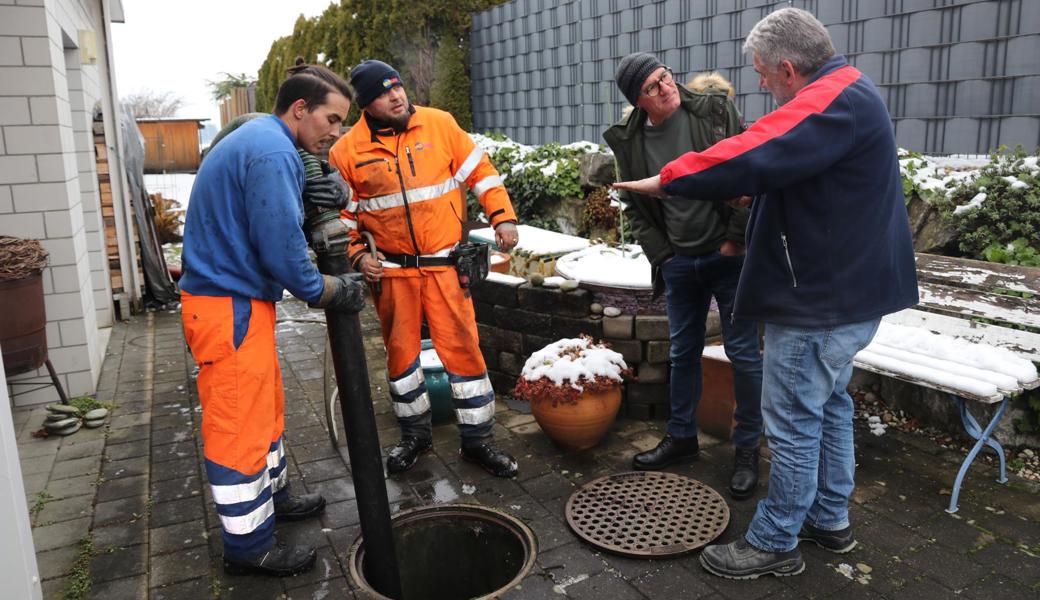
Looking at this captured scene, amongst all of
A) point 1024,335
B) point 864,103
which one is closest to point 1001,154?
point 1024,335

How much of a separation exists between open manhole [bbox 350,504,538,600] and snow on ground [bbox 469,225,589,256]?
2.41 m

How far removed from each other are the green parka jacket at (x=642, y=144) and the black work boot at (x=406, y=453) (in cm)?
144

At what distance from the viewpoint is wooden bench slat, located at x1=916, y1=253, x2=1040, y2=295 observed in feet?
12.1

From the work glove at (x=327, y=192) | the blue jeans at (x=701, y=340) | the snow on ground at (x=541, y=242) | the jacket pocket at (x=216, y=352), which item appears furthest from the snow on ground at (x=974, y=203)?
the jacket pocket at (x=216, y=352)

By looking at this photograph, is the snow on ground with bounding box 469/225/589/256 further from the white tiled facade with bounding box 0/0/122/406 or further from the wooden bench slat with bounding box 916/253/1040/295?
the white tiled facade with bounding box 0/0/122/406

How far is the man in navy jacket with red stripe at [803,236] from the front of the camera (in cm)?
247

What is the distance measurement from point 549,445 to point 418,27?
8621 mm

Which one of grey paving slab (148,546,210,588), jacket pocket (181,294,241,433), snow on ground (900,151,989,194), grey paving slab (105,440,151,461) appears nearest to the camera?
jacket pocket (181,294,241,433)

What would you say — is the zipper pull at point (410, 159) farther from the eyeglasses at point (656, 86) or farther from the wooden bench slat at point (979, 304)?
the wooden bench slat at point (979, 304)

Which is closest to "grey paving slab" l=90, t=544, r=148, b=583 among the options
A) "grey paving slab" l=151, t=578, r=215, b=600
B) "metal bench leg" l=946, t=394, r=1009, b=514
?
"grey paving slab" l=151, t=578, r=215, b=600

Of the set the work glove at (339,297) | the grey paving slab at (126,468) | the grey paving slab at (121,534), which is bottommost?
the grey paving slab at (121,534)

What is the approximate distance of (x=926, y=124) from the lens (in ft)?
17.3

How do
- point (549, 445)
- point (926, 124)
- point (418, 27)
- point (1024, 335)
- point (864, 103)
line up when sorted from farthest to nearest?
point (418, 27)
point (926, 124)
point (549, 445)
point (1024, 335)
point (864, 103)

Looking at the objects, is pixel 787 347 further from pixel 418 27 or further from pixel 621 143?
pixel 418 27
